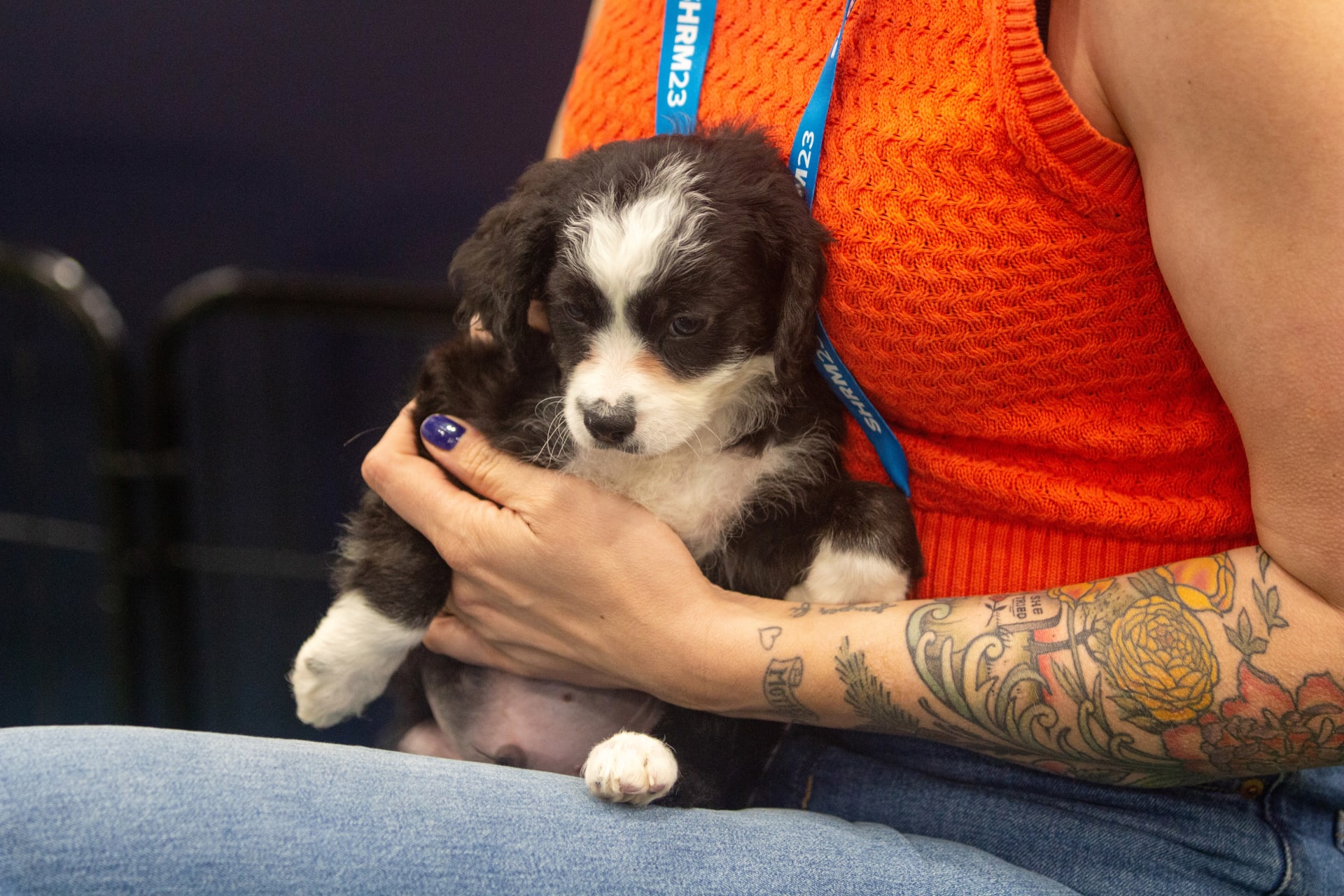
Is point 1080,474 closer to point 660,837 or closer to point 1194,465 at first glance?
point 1194,465

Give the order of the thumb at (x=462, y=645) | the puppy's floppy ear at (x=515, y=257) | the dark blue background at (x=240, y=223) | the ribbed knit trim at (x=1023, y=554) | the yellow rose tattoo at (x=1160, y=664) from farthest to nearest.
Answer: the dark blue background at (x=240, y=223) → the thumb at (x=462, y=645) → the puppy's floppy ear at (x=515, y=257) → the ribbed knit trim at (x=1023, y=554) → the yellow rose tattoo at (x=1160, y=664)

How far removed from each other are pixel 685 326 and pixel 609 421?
175 mm

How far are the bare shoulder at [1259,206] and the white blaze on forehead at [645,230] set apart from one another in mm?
531

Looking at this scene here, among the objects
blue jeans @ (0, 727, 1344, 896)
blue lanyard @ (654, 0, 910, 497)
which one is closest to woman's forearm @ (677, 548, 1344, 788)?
blue jeans @ (0, 727, 1344, 896)

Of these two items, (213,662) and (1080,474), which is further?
(213,662)

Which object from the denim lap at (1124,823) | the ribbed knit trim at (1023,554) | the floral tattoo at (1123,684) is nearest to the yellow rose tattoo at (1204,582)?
the floral tattoo at (1123,684)

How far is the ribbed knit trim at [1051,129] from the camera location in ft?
4.06

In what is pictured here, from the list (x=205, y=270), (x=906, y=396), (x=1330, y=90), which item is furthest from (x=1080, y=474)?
(x=205, y=270)

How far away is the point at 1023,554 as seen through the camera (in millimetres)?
1530

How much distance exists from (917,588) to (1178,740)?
0.44m

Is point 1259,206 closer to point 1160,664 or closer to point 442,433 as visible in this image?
point 1160,664

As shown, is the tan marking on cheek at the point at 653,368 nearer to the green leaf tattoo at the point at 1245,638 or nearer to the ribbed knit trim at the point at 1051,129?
the ribbed knit trim at the point at 1051,129

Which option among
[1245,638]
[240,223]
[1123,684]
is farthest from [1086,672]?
[240,223]

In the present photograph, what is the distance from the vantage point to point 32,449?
12.2 feet
